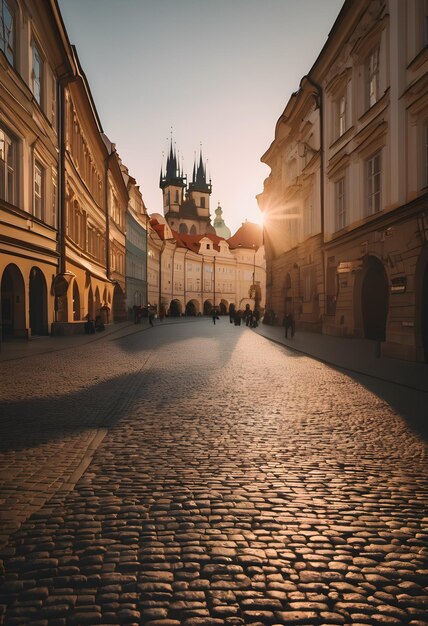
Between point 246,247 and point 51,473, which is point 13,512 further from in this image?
point 246,247

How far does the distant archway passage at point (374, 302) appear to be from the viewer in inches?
776

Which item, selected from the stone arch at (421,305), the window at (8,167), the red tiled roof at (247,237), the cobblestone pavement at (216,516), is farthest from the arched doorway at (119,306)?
the red tiled roof at (247,237)

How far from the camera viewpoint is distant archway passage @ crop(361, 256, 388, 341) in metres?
19.7

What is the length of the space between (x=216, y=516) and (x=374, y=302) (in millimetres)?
17939

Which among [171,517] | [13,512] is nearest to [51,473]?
[13,512]

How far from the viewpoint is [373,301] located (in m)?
20.2

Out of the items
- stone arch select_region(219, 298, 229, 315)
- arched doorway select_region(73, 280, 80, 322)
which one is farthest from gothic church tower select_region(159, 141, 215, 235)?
arched doorway select_region(73, 280, 80, 322)

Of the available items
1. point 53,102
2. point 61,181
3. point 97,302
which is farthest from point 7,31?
point 97,302

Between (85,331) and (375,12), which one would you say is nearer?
(375,12)

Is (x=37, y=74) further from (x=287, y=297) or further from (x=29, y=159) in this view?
(x=287, y=297)

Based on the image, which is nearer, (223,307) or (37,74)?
(37,74)

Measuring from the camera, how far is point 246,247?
323 feet

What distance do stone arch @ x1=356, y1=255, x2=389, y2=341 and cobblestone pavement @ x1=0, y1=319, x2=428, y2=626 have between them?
1276 cm

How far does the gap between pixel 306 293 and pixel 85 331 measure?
1257cm
